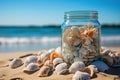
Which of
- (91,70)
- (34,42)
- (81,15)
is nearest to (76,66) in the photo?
(91,70)

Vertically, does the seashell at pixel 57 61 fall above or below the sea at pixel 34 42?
above

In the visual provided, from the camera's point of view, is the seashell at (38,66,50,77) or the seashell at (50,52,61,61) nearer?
the seashell at (38,66,50,77)

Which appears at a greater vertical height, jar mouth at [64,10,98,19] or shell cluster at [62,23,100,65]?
jar mouth at [64,10,98,19]

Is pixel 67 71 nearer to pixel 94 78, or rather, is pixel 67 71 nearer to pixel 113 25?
pixel 94 78

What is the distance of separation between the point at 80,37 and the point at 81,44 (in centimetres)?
8

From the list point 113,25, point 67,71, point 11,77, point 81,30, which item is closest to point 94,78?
point 67,71

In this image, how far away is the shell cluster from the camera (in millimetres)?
3148

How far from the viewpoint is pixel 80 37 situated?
3.15 m

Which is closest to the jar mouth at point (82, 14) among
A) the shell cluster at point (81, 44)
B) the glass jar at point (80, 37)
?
the glass jar at point (80, 37)

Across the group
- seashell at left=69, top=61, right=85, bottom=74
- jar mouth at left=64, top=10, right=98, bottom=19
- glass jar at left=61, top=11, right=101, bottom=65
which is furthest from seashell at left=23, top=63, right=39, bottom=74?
jar mouth at left=64, top=10, right=98, bottom=19

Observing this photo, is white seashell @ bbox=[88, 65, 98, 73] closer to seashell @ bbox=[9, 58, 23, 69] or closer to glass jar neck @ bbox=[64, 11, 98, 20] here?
glass jar neck @ bbox=[64, 11, 98, 20]

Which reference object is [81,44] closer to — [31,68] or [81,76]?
[81,76]

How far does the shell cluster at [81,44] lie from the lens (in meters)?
3.15

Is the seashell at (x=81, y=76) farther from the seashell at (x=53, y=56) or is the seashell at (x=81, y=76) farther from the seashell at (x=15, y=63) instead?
the seashell at (x=15, y=63)
